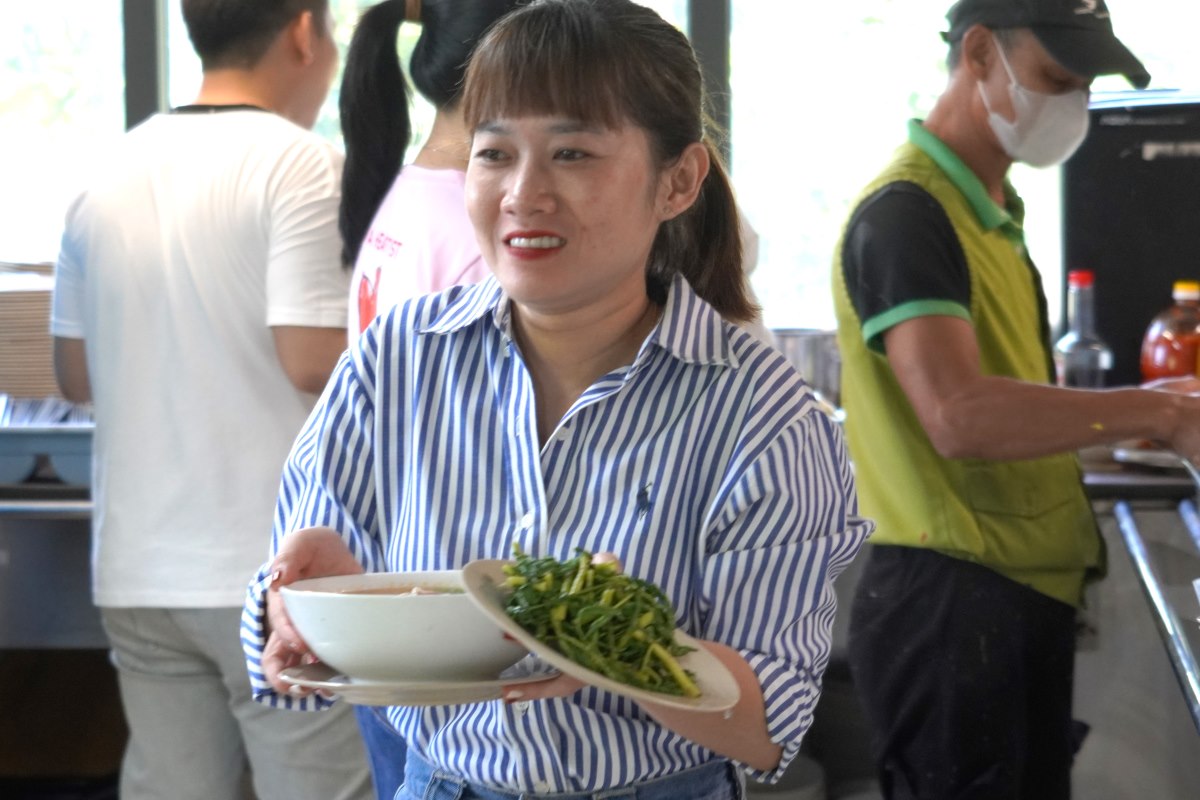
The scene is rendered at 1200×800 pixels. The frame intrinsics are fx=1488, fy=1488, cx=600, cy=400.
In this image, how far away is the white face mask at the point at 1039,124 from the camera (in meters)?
2.04

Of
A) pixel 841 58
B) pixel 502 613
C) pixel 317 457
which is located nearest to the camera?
pixel 502 613

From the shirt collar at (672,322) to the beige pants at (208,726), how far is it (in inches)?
38.3

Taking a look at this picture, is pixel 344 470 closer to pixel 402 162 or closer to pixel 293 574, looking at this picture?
pixel 293 574

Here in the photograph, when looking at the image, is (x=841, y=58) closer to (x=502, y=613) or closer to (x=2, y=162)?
(x=2, y=162)

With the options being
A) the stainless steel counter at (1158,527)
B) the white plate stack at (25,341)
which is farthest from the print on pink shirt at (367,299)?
the white plate stack at (25,341)

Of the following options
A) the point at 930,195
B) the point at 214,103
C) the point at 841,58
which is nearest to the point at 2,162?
the point at 214,103

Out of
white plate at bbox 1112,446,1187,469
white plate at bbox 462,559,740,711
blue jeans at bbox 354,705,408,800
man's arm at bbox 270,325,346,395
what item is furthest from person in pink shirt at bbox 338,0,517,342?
white plate at bbox 1112,446,1187,469

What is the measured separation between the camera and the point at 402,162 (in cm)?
192

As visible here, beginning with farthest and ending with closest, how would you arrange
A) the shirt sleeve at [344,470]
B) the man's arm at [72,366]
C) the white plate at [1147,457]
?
the white plate at [1147,457], the man's arm at [72,366], the shirt sleeve at [344,470]

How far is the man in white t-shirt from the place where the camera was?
2012 mm

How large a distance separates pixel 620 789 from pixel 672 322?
0.36 meters

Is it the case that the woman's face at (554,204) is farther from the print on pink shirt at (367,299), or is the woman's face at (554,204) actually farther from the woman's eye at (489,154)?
the print on pink shirt at (367,299)

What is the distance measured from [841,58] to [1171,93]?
79cm

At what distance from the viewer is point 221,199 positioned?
2.02m
